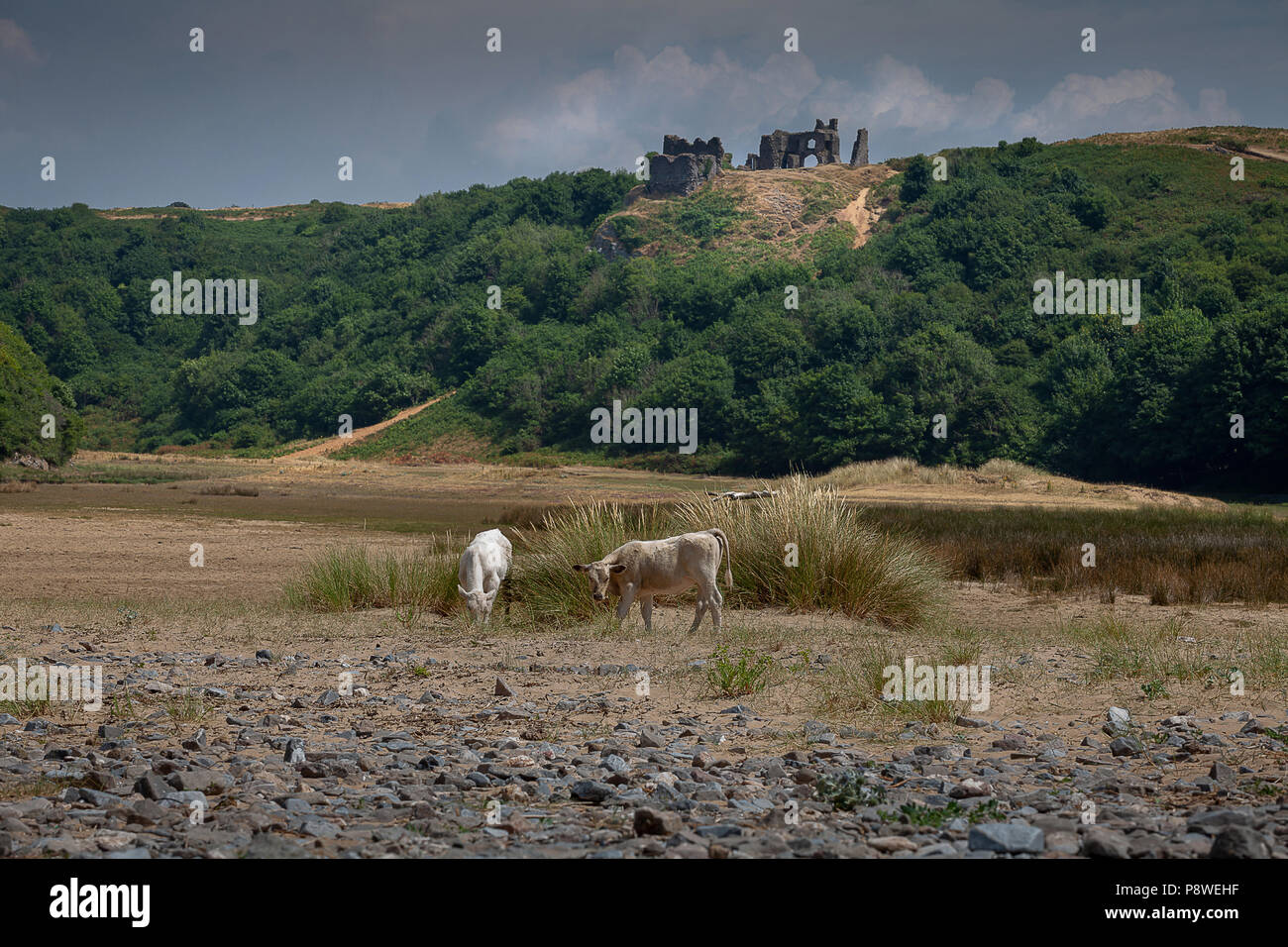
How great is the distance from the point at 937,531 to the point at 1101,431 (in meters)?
33.9

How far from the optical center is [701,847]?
4.66 meters

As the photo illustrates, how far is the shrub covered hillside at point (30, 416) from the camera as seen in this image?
5153 centimetres

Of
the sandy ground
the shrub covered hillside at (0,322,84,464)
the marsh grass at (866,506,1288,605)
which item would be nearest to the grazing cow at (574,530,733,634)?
the sandy ground

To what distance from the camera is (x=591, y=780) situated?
20.4 feet

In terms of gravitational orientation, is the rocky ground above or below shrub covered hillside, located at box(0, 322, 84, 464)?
below

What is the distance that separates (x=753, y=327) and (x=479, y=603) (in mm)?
64655

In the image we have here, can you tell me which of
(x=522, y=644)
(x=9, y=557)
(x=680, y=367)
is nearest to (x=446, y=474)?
(x=680, y=367)

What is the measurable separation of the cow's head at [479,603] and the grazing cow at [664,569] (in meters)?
1.55

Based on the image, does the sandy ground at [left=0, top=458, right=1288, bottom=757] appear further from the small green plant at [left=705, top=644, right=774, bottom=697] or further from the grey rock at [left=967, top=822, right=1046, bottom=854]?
the grey rock at [left=967, top=822, right=1046, bottom=854]

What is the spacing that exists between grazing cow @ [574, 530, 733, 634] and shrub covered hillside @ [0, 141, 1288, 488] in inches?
1649

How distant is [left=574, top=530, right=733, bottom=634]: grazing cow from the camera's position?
12.7 m

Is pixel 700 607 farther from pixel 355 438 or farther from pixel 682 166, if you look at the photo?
pixel 682 166

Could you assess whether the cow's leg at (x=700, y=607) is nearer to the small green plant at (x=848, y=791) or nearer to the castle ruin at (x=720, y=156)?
the small green plant at (x=848, y=791)
